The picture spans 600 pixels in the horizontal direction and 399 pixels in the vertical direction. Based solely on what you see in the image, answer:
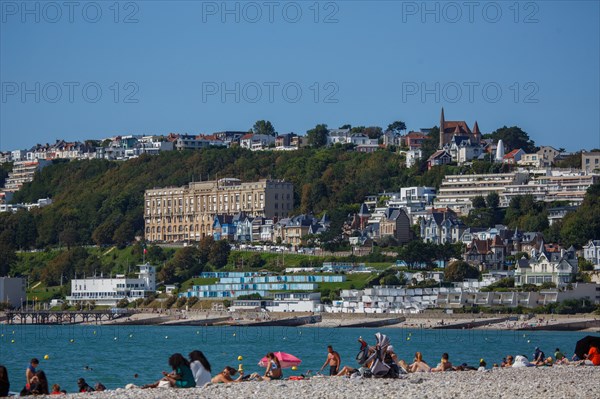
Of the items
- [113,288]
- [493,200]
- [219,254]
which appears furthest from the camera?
[493,200]

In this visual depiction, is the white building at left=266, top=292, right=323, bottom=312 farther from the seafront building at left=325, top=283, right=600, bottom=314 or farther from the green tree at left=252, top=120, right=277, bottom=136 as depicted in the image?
the green tree at left=252, top=120, right=277, bottom=136

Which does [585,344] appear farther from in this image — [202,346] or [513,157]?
[513,157]

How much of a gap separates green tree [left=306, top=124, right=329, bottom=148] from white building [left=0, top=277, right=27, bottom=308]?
5621cm

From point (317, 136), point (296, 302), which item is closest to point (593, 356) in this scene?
point (296, 302)

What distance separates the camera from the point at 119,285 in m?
116

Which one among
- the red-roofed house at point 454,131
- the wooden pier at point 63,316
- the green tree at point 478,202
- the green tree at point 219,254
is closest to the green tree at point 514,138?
the red-roofed house at point 454,131

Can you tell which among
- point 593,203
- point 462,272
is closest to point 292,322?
point 462,272

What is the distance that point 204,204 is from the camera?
146875mm

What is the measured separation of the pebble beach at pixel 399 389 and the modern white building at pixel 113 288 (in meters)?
84.7

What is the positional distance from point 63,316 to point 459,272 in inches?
1190

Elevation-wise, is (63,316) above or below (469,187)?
below

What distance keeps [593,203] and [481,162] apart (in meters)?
22.9

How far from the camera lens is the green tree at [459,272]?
10344 cm

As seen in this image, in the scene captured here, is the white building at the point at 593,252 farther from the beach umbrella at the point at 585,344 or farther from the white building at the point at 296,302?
the beach umbrella at the point at 585,344
